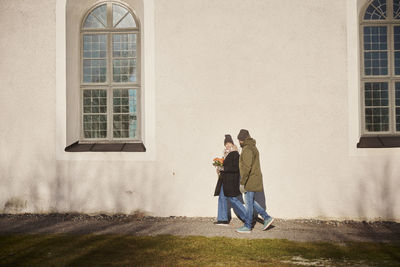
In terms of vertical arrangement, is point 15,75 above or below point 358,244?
above

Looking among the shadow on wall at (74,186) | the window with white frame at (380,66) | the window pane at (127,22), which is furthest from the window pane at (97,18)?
the window with white frame at (380,66)

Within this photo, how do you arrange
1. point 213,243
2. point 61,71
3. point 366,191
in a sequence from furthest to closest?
1. point 61,71
2. point 366,191
3. point 213,243

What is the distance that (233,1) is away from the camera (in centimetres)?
933

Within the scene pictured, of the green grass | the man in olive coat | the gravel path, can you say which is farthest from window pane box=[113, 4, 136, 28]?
the green grass

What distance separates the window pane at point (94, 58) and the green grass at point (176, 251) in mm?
3891

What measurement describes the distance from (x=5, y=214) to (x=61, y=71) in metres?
3.09

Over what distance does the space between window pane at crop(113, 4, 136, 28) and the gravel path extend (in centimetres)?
402

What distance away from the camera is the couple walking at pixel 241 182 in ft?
26.6

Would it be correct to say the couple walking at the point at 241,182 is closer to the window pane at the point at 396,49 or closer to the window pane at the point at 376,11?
the window pane at the point at 396,49

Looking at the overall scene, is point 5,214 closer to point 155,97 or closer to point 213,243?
point 155,97

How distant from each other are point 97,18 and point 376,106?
6101 millimetres

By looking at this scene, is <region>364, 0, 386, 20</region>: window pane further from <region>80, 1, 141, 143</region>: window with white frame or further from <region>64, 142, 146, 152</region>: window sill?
<region>64, 142, 146, 152</region>: window sill

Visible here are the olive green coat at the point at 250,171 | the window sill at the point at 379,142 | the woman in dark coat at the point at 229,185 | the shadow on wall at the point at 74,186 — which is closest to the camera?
the olive green coat at the point at 250,171

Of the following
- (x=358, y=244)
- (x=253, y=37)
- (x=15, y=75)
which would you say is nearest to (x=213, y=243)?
(x=358, y=244)
